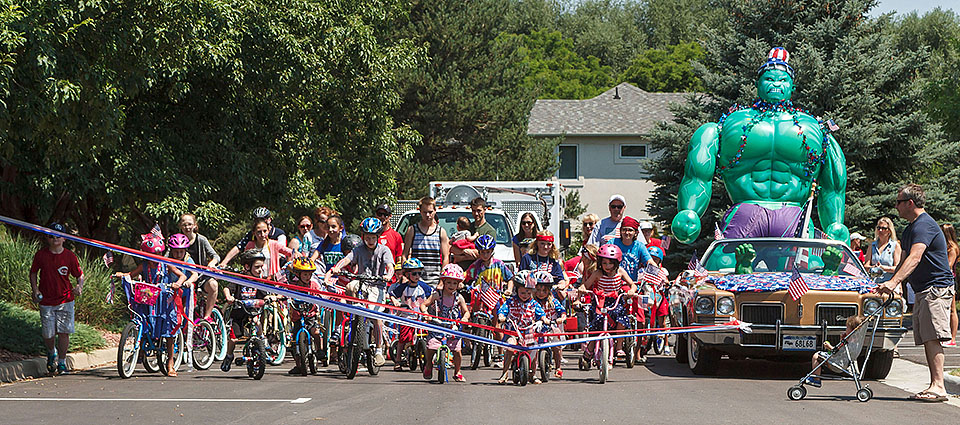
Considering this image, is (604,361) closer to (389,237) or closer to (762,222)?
(762,222)

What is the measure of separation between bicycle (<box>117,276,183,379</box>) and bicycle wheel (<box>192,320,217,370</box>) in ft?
1.97

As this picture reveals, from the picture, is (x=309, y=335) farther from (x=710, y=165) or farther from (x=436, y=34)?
(x=436, y=34)

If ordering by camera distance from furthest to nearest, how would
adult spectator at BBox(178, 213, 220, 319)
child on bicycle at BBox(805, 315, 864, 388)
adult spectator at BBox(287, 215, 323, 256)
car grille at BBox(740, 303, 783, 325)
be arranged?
adult spectator at BBox(287, 215, 323, 256)
adult spectator at BBox(178, 213, 220, 319)
car grille at BBox(740, 303, 783, 325)
child on bicycle at BBox(805, 315, 864, 388)

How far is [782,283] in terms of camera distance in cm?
1183

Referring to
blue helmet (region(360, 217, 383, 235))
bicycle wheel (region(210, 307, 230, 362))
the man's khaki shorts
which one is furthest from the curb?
the man's khaki shorts

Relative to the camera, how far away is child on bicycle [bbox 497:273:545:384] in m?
11.5

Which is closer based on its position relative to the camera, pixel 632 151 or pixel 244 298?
pixel 244 298

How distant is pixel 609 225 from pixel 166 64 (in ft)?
21.4

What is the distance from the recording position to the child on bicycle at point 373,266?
40.2 ft

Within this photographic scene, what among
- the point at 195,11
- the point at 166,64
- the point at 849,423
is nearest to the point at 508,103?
the point at 166,64

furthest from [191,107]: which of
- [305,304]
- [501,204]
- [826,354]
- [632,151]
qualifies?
[632,151]

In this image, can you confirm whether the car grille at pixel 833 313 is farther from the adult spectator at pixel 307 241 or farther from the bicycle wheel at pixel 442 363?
the adult spectator at pixel 307 241

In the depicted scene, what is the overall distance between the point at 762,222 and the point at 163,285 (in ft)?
23.0

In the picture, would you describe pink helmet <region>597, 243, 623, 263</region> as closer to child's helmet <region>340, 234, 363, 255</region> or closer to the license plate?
the license plate
